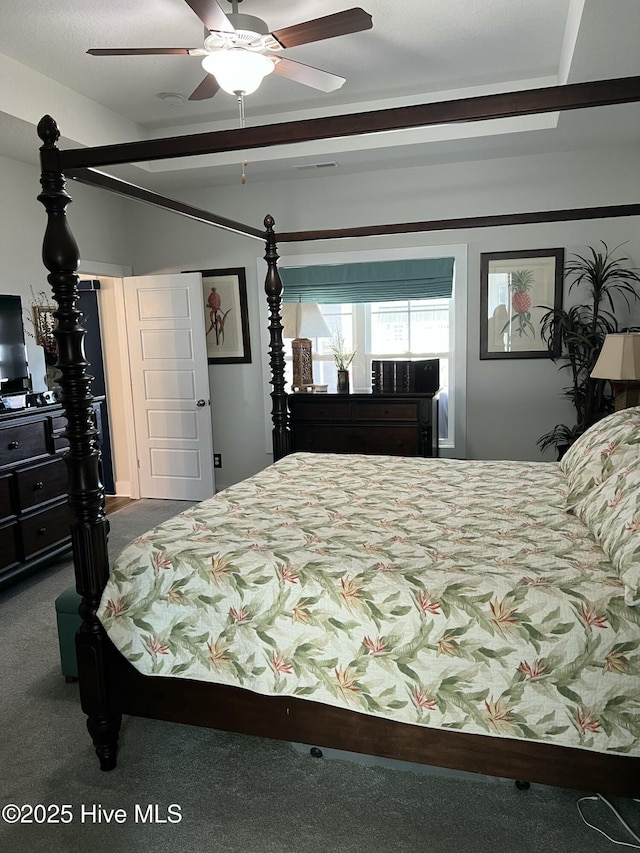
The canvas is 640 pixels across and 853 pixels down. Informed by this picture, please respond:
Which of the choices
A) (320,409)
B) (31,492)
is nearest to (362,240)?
(320,409)

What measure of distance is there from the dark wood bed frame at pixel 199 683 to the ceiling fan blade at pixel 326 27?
80 centimetres

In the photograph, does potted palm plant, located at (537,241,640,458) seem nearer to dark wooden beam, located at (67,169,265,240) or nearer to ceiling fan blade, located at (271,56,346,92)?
ceiling fan blade, located at (271,56,346,92)

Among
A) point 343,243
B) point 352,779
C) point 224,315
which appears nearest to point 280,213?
point 343,243

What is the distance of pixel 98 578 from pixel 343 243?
3844 mm

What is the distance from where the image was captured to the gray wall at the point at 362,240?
180 inches

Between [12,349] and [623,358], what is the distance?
145 inches

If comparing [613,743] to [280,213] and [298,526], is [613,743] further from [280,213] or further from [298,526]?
[280,213]

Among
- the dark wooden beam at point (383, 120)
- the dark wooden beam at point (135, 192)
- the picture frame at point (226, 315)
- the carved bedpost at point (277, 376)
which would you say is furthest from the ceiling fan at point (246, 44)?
the picture frame at point (226, 315)

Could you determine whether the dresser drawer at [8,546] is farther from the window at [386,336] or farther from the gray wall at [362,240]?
the window at [386,336]

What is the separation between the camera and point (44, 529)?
3918 mm

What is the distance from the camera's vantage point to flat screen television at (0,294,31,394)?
4.04 m

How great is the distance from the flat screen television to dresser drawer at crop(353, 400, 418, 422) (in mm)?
2345

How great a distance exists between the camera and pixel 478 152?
4613 mm

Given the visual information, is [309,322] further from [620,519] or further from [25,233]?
[620,519]
